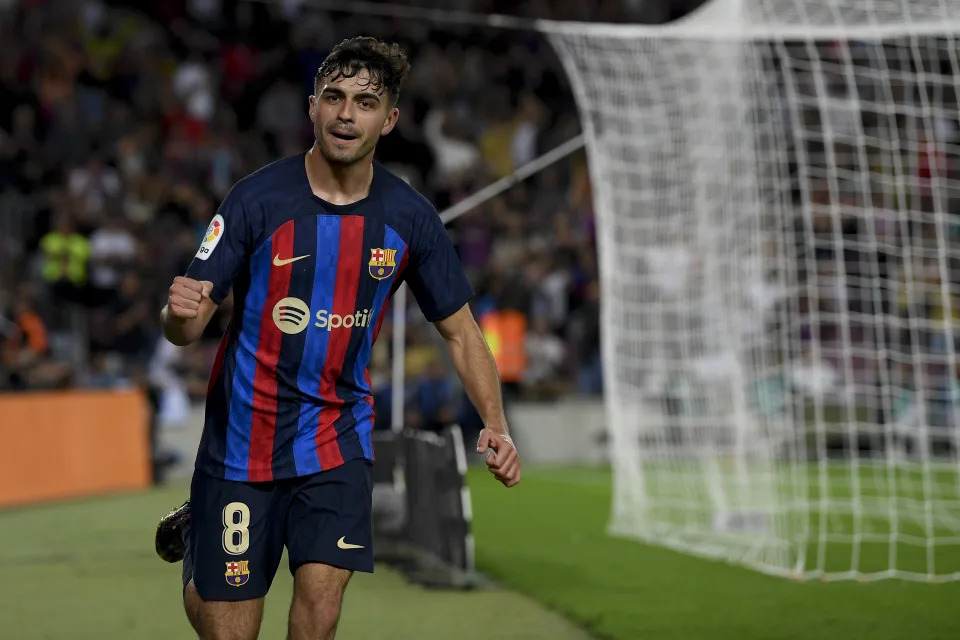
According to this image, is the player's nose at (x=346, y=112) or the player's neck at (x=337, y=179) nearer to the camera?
the player's nose at (x=346, y=112)

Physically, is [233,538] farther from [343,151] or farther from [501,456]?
[343,151]

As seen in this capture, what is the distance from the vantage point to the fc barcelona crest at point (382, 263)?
411 cm

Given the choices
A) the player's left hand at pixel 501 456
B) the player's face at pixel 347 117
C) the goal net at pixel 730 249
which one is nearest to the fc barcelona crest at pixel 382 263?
the player's face at pixel 347 117

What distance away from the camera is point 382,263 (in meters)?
4.13

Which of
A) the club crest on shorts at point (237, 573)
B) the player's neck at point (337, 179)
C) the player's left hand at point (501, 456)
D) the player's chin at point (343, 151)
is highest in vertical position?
the player's chin at point (343, 151)

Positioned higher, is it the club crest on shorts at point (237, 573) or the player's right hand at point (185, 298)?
the player's right hand at point (185, 298)

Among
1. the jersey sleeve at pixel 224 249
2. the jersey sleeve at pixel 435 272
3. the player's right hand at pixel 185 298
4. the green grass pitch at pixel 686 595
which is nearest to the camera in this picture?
the player's right hand at pixel 185 298

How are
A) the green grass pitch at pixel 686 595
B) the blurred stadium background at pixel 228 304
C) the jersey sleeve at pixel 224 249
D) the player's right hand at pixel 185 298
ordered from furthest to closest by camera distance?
the blurred stadium background at pixel 228 304 → the green grass pitch at pixel 686 595 → the jersey sleeve at pixel 224 249 → the player's right hand at pixel 185 298

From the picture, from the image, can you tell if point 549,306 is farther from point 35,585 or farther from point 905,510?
point 35,585

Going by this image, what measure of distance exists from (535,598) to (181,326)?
4.06 metres

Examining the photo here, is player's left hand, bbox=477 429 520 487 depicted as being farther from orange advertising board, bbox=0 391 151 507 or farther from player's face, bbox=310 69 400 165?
orange advertising board, bbox=0 391 151 507

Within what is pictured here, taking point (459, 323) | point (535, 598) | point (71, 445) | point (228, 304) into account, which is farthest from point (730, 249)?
point (228, 304)

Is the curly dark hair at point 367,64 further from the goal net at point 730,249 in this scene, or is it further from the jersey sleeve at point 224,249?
the goal net at point 730,249

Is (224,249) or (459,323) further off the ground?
(224,249)
